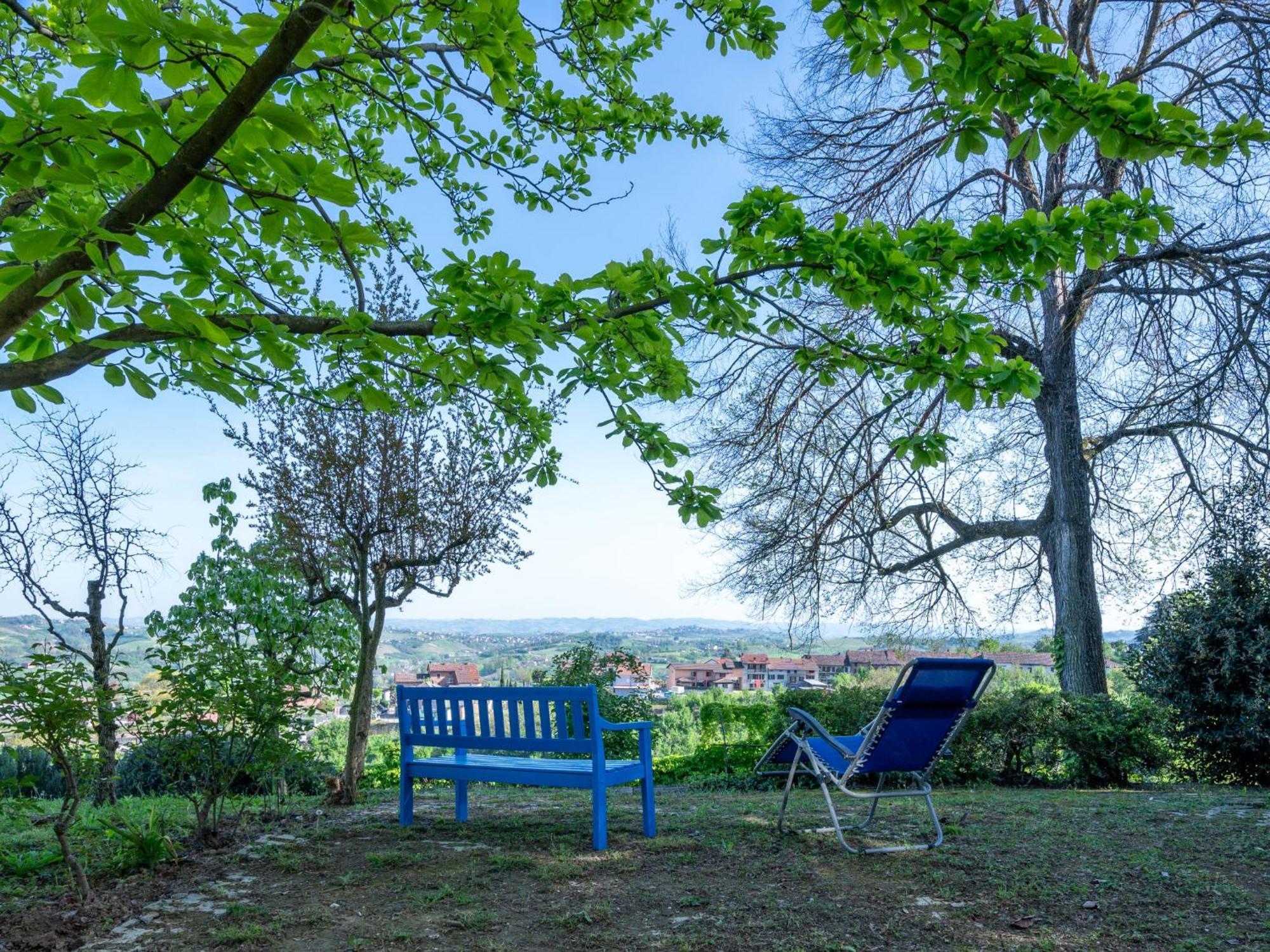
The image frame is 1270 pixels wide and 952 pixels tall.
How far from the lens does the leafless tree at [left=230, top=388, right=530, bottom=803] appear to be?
23.6 feet

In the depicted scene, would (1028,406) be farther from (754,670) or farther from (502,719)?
(502,719)

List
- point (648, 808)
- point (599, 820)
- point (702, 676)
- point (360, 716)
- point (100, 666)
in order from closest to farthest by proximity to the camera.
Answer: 1. point (599, 820)
2. point (648, 808)
3. point (360, 716)
4. point (100, 666)
5. point (702, 676)

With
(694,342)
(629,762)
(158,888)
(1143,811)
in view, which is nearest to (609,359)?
(629,762)

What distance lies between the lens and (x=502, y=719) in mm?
5215

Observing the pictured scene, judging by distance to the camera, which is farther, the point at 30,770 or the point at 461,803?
the point at 30,770

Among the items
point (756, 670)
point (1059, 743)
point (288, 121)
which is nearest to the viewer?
point (288, 121)

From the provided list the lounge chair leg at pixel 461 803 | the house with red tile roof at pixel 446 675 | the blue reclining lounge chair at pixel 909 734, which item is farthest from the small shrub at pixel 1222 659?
the house with red tile roof at pixel 446 675

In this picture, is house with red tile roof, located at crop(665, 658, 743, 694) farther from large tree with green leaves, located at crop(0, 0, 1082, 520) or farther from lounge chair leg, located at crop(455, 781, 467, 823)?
large tree with green leaves, located at crop(0, 0, 1082, 520)

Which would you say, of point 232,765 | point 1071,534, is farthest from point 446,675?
point 1071,534

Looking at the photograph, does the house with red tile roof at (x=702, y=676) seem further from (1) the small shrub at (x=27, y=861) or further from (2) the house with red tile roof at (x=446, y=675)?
(1) the small shrub at (x=27, y=861)

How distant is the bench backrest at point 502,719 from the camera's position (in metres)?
4.80

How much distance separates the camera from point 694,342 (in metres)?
12.0

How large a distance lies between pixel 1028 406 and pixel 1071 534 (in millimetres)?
2217

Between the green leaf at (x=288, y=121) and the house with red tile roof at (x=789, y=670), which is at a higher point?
the green leaf at (x=288, y=121)
